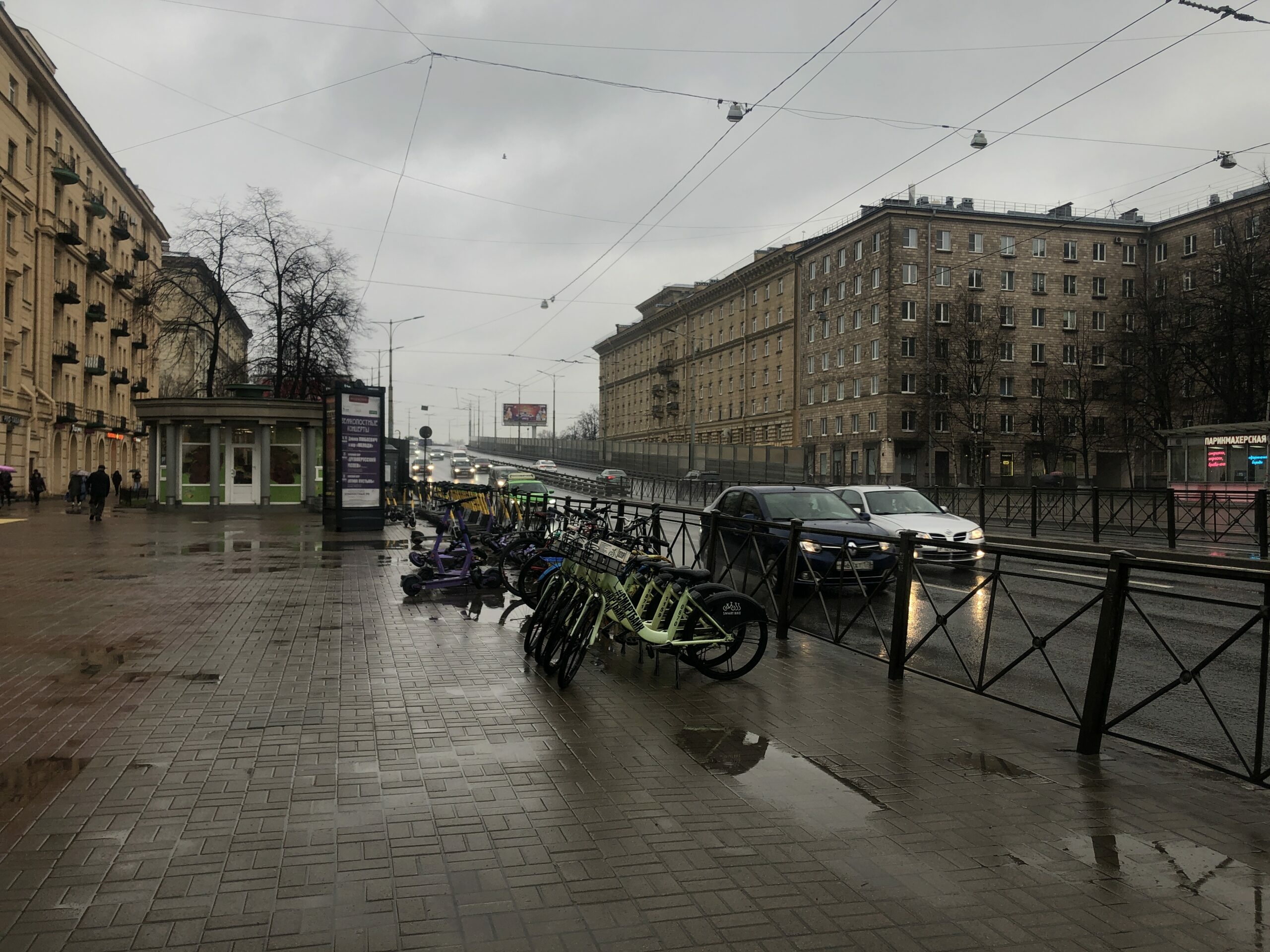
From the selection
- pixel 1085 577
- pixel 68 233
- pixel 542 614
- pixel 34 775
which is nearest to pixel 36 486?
pixel 68 233

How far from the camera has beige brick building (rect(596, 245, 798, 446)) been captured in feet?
250

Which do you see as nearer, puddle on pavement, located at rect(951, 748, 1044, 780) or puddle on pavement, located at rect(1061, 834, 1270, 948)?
puddle on pavement, located at rect(1061, 834, 1270, 948)

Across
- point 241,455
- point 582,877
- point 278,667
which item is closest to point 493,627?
point 278,667

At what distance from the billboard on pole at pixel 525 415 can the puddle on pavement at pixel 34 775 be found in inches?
5066

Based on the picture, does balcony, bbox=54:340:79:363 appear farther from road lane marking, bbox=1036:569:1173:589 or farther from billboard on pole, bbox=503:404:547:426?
billboard on pole, bbox=503:404:547:426

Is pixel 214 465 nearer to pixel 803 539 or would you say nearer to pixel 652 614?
pixel 803 539

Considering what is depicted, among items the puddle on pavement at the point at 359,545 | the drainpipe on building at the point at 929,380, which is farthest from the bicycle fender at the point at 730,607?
the drainpipe on building at the point at 929,380

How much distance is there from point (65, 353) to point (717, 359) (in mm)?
51477

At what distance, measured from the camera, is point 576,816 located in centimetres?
452

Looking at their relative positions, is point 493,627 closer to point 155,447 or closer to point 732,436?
point 155,447

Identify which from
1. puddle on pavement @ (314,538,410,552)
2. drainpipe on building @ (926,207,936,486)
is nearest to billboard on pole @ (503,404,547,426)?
drainpipe on building @ (926,207,936,486)

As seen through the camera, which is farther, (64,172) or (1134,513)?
(64,172)

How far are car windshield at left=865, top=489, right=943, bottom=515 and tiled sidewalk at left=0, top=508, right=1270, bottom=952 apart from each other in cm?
927

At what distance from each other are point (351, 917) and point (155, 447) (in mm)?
37581
